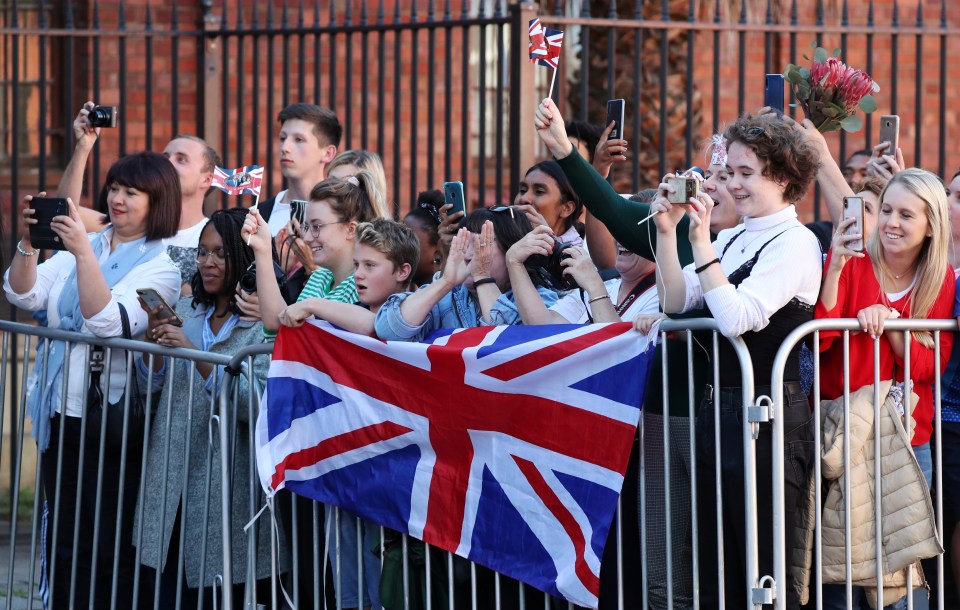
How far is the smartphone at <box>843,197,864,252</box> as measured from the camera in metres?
3.80

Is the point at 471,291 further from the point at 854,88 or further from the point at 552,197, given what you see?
the point at 854,88

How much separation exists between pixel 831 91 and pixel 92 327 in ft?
9.23

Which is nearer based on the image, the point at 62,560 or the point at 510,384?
the point at 510,384

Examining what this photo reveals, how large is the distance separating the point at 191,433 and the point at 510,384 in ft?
4.37

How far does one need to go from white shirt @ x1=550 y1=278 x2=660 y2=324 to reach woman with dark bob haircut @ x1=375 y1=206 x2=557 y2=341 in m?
0.05

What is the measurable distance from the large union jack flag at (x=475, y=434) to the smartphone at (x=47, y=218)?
122cm

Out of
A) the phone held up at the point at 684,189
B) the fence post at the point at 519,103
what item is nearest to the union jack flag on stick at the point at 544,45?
the phone held up at the point at 684,189

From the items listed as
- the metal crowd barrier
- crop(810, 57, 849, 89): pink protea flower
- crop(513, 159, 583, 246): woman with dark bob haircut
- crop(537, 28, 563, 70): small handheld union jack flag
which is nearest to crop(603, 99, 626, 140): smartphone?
crop(537, 28, 563, 70): small handheld union jack flag

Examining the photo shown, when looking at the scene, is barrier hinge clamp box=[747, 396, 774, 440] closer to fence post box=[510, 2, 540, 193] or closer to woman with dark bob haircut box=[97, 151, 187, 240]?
woman with dark bob haircut box=[97, 151, 187, 240]

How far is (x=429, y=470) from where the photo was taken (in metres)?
4.48

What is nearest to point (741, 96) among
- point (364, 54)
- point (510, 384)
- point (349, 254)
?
point (364, 54)

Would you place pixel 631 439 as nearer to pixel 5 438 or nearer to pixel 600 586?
pixel 600 586

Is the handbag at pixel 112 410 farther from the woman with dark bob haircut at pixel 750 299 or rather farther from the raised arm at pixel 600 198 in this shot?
the woman with dark bob haircut at pixel 750 299

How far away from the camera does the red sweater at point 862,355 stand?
405 cm
